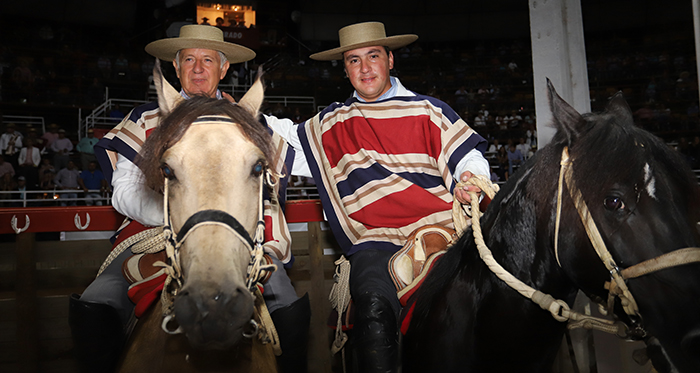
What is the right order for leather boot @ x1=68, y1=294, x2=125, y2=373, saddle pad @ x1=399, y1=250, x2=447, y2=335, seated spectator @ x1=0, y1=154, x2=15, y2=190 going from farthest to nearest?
1. seated spectator @ x1=0, y1=154, x2=15, y2=190
2. saddle pad @ x1=399, y1=250, x2=447, y2=335
3. leather boot @ x1=68, y1=294, x2=125, y2=373

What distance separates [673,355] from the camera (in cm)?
126

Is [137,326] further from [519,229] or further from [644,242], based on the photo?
[644,242]

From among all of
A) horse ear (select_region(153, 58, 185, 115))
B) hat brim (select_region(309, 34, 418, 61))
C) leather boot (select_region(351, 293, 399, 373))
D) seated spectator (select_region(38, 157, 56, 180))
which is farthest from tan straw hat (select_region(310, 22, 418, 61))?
seated spectator (select_region(38, 157, 56, 180))

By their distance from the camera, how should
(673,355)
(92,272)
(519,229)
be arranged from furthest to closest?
(92,272) → (519,229) → (673,355)

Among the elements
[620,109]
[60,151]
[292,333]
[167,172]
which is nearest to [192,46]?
[167,172]

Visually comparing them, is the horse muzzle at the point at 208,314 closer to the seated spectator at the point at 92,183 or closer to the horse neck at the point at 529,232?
the horse neck at the point at 529,232

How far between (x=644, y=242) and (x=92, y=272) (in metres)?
3.71

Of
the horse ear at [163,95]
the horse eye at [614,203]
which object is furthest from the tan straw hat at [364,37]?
the horse eye at [614,203]

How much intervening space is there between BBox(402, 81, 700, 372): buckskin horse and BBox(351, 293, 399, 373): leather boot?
15 centimetres

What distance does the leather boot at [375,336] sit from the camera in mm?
1943

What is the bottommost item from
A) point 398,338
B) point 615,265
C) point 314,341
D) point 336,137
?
point 314,341

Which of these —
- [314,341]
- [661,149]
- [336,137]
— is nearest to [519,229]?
[661,149]

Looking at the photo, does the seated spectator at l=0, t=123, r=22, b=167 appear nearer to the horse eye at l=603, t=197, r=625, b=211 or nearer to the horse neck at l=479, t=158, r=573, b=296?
the horse neck at l=479, t=158, r=573, b=296

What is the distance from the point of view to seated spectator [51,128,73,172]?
1060cm
